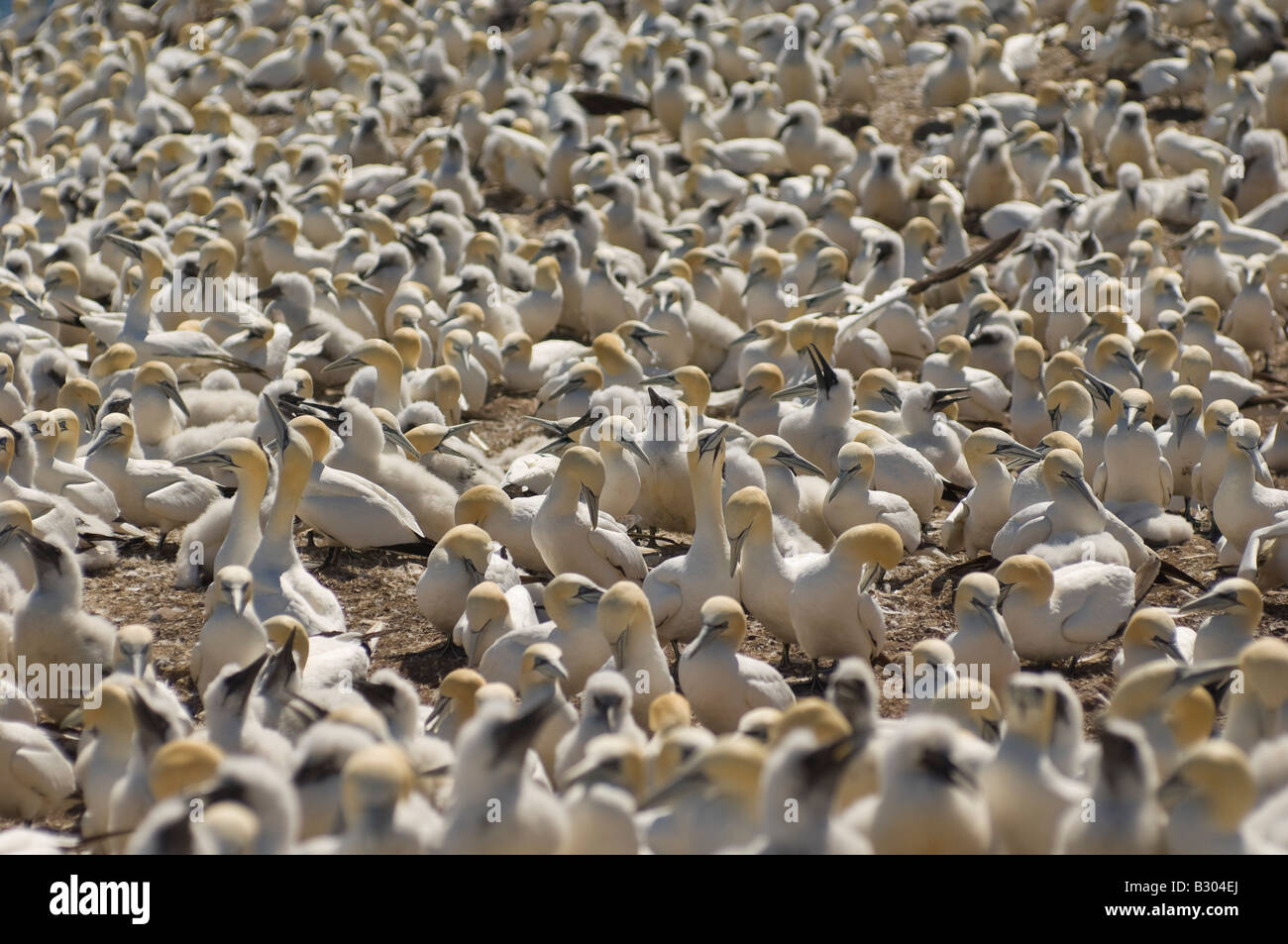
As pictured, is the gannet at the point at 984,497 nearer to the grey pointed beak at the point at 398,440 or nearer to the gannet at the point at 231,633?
the grey pointed beak at the point at 398,440

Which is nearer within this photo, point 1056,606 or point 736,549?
point 1056,606

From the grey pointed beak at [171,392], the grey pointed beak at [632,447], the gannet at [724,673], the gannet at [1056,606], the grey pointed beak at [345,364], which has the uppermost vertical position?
the grey pointed beak at [345,364]

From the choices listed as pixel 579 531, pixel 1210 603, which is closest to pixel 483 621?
pixel 579 531

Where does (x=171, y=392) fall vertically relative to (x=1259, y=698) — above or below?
above

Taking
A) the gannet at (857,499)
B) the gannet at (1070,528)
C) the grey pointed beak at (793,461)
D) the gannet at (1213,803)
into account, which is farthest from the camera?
the grey pointed beak at (793,461)

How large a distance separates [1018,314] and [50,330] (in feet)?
22.7

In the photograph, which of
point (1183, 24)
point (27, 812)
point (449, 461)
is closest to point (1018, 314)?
point (449, 461)

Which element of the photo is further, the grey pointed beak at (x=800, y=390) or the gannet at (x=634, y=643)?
the grey pointed beak at (x=800, y=390)

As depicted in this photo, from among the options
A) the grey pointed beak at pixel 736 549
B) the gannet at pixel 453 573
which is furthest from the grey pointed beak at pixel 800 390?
the gannet at pixel 453 573

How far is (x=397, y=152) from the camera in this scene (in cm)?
1559

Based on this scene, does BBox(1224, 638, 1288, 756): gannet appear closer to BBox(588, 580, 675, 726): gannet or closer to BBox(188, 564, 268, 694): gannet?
BBox(588, 580, 675, 726): gannet

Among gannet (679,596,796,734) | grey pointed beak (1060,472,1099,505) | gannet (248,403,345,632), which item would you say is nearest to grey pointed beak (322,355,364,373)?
gannet (248,403,345,632)

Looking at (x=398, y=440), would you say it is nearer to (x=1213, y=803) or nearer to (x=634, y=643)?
(x=634, y=643)

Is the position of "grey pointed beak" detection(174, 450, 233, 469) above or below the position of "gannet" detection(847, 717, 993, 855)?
above
